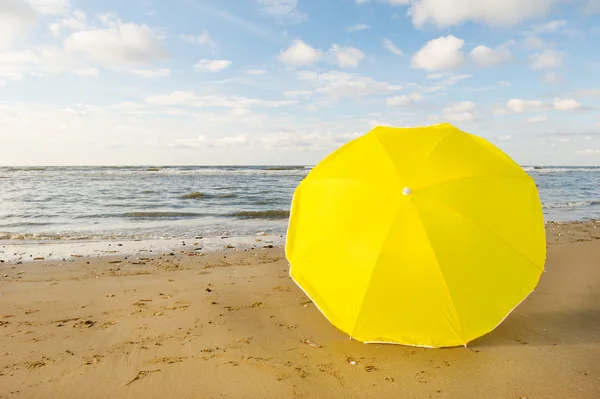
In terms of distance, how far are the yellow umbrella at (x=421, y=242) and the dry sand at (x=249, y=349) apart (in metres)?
0.33

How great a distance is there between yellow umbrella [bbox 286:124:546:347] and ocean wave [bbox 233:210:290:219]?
9.99 metres

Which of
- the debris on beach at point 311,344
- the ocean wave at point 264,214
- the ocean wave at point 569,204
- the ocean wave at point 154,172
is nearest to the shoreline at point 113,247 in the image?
the ocean wave at point 264,214

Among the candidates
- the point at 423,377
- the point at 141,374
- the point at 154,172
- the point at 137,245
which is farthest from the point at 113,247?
the point at 154,172

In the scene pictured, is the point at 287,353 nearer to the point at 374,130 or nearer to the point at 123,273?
the point at 374,130

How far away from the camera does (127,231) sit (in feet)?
34.6

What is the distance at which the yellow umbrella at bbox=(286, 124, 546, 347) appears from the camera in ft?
10.1

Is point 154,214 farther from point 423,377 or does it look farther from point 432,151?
point 423,377

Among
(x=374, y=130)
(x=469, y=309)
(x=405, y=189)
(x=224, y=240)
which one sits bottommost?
(x=224, y=240)

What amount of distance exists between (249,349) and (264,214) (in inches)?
404

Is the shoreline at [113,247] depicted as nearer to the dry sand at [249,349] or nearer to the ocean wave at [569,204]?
the dry sand at [249,349]

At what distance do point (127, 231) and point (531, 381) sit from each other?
971 centimetres

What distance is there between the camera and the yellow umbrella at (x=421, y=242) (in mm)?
3072

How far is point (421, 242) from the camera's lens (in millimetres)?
3053

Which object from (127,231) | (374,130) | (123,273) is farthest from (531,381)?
(127,231)
